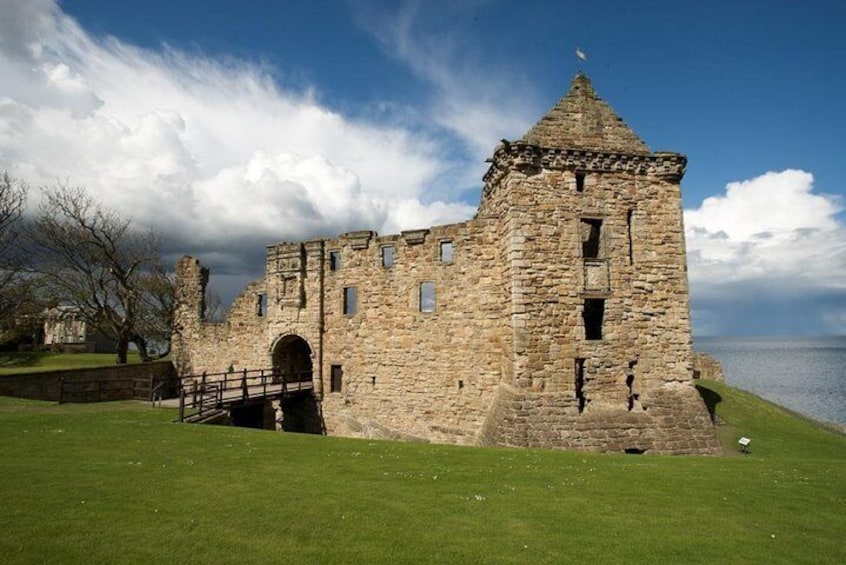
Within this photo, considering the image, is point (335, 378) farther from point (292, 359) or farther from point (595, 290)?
point (595, 290)

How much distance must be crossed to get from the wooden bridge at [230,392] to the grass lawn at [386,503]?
3.58 meters

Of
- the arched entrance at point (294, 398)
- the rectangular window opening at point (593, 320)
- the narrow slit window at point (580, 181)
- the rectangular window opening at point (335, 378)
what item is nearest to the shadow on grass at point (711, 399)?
the rectangular window opening at point (593, 320)

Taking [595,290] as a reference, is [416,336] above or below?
below

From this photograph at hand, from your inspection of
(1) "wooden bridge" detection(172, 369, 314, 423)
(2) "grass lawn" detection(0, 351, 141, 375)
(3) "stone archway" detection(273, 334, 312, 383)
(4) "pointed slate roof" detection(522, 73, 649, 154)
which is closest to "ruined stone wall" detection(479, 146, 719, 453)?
(4) "pointed slate roof" detection(522, 73, 649, 154)

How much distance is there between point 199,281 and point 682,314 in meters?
24.2

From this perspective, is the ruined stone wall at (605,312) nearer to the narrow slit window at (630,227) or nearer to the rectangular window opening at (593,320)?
the narrow slit window at (630,227)

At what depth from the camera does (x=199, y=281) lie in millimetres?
27984

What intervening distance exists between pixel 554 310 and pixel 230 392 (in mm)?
14065

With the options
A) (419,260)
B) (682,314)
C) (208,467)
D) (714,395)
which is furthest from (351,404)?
(714,395)

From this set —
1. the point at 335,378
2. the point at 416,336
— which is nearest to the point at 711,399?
the point at 416,336

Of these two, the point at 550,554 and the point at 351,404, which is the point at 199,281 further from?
the point at 550,554

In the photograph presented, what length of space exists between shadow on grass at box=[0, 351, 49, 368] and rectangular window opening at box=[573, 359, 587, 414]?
92.9ft

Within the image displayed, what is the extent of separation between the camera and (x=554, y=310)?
53.0 feet

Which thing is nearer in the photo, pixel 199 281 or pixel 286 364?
pixel 286 364
